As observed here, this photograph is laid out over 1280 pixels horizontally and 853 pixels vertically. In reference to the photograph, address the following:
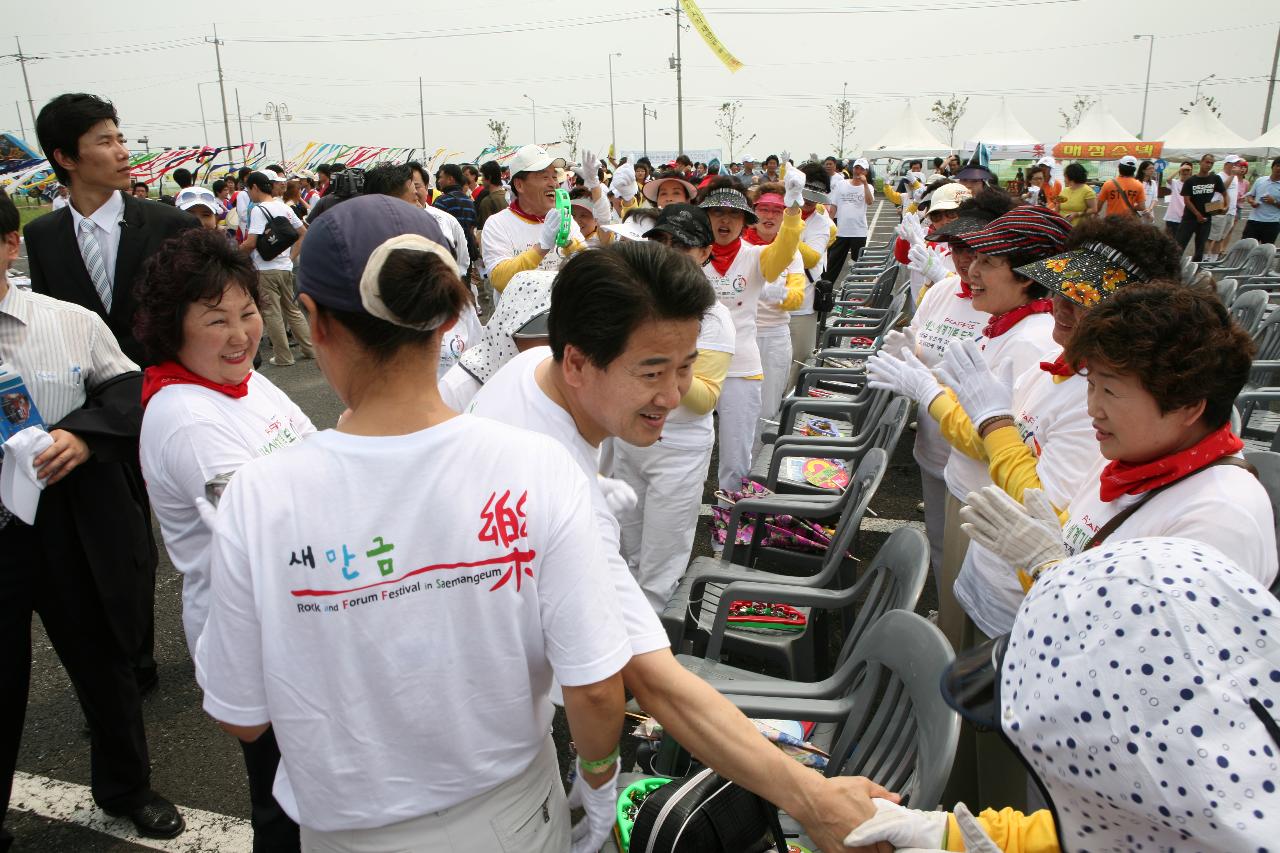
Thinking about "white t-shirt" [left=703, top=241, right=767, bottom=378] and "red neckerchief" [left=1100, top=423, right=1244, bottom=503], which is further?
"white t-shirt" [left=703, top=241, right=767, bottom=378]

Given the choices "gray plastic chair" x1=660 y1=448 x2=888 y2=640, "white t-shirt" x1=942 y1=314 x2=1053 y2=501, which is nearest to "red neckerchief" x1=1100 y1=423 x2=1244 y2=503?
"white t-shirt" x1=942 y1=314 x2=1053 y2=501

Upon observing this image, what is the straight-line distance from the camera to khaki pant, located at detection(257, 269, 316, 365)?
855 centimetres

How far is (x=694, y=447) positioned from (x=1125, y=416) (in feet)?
5.89

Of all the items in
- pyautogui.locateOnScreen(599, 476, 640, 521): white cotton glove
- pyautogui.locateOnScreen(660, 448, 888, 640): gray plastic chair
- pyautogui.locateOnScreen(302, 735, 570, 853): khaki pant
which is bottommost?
pyautogui.locateOnScreen(660, 448, 888, 640): gray plastic chair

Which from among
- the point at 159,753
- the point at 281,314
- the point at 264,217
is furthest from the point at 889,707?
the point at 281,314

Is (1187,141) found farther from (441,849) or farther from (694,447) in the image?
(441,849)

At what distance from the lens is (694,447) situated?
3.24 meters

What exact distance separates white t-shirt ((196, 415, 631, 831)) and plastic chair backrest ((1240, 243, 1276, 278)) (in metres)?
10.2

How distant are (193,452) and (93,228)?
1449 mm

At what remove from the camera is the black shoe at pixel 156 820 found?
2.52 meters

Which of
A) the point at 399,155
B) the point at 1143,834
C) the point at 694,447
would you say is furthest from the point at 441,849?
the point at 399,155

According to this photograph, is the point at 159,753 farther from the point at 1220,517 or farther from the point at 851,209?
the point at 851,209

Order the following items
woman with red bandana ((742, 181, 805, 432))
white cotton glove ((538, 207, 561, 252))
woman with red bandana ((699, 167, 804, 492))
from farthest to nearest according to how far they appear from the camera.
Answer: woman with red bandana ((742, 181, 805, 432)) → woman with red bandana ((699, 167, 804, 492)) → white cotton glove ((538, 207, 561, 252))

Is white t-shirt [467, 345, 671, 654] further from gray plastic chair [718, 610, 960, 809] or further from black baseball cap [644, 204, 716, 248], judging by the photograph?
black baseball cap [644, 204, 716, 248]
